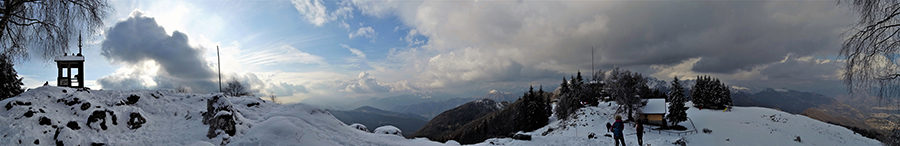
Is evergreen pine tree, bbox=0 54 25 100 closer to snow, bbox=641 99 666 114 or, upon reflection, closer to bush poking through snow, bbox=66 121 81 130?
bush poking through snow, bbox=66 121 81 130

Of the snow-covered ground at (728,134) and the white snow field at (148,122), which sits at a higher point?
the white snow field at (148,122)

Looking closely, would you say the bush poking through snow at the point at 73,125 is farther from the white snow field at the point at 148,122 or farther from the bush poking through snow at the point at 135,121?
the bush poking through snow at the point at 135,121

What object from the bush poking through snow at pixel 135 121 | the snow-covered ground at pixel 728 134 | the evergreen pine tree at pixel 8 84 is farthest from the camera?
the snow-covered ground at pixel 728 134

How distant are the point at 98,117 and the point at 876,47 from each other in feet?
72.7

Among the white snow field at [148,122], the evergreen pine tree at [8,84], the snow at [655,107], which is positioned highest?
the evergreen pine tree at [8,84]

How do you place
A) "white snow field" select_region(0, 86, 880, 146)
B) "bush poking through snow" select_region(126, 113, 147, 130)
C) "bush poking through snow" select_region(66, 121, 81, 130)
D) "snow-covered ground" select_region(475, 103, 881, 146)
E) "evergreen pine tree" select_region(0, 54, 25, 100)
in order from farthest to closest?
"snow-covered ground" select_region(475, 103, 881, 146)
"evergreen pine tree" select_region(0, 54, 25, 100)
"bush poking through snow" select_region(126, 113, 147, 130)
"bush poking through snow" select_region(66, 121, 81, 130)
"white snow field" select_region(0, 86, 880, 146)

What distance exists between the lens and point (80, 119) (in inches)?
351

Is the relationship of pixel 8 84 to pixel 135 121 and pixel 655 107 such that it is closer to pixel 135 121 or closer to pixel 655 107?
pixel 135 121

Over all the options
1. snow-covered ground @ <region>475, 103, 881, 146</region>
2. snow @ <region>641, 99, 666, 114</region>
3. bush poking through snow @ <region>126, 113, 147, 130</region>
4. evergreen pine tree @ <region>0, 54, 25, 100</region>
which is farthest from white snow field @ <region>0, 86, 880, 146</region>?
snow @ <region>641, 99, 666, 114</region>

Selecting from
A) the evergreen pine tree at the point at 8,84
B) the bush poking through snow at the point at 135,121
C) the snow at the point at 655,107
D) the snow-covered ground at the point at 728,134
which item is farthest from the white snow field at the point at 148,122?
the snow at the point at 655,107

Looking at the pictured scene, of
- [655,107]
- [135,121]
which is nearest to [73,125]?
[135,121]

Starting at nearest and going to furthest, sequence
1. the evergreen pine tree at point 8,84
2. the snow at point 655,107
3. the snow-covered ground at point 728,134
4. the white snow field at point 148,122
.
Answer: the white snow field at point 148,122
the evergreen pine tree at point 8,84
the snow-covered ground at point 728,134
the snow at point 655,107

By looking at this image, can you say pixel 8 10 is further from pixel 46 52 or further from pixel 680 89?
pixel 680 89

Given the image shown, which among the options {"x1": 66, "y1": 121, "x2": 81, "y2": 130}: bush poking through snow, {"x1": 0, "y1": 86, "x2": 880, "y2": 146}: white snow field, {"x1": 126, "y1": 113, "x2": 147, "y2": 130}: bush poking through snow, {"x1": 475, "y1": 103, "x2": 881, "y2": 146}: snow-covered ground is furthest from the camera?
{"x1": 475, "y1": 103, "x2": 881, "y2": 146}: snow-covered ground
